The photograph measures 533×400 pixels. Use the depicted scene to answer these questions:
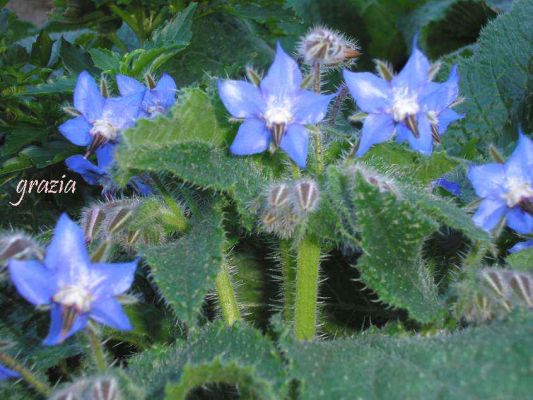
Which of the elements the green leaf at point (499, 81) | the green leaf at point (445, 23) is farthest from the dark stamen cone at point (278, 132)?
the green leaf at point (445, 23)

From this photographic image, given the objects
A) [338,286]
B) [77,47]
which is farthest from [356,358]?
[77,47]

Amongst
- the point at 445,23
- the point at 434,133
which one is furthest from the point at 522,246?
the point at 445,23

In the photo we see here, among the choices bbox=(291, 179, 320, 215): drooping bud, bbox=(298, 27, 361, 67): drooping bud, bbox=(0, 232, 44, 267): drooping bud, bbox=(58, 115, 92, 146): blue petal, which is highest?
bbox=(298, 27, 361, 67): drooping bud

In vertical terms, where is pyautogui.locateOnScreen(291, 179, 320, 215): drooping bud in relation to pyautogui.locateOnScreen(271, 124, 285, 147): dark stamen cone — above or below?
below

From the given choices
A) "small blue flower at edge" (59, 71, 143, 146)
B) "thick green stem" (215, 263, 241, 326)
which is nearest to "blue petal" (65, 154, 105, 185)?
"small blue flower at edge" (59, 71, 143, 146)

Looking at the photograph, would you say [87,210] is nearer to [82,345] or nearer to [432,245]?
[82,345]

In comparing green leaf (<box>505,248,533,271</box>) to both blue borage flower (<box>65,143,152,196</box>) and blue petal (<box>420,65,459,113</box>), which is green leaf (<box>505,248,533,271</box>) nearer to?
blue petal (<box>420,65,459,113</box>)

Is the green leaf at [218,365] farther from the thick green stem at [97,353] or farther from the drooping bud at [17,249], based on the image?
the drooping bud at [17,249]
